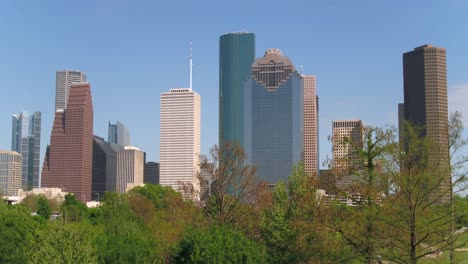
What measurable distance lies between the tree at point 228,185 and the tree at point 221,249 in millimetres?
11701

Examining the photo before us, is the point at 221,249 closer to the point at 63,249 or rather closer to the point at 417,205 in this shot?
the point at 63,249

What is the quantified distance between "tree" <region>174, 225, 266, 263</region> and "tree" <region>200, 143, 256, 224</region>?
11701 mm

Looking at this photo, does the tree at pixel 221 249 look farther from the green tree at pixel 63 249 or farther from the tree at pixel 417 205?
the tree at pixel 417 205

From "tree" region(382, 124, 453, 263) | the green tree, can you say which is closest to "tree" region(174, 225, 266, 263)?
the green tree

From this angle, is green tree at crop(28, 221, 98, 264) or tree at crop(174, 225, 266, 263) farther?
tree at crop(174, 225, 266, 263)

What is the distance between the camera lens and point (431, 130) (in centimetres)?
3017

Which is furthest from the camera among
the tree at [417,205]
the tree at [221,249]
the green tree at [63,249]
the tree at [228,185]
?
the tree at [228,185]

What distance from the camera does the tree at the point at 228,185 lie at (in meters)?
56.8

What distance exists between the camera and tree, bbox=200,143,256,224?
56.8m

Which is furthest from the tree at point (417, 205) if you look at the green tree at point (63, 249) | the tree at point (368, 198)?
the green tree at point (63, 249)

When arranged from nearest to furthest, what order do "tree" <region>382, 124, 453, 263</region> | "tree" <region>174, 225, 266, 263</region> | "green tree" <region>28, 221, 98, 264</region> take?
1. "tree" <region>382, 124, 453, 263</region>
2. "green tree" <region>28, 221, 98, 264</region>
3. "tree" <region>174, 225, 266, 263</region>

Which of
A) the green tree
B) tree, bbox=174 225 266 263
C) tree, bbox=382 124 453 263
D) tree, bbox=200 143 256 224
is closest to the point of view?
tree, bbox=382 124 453 263

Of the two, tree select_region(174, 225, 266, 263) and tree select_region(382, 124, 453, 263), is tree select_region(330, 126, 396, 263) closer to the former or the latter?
tree select_region(382, 124, 453, 263)

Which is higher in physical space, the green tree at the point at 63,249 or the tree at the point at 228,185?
the tree at the point at 228,185
